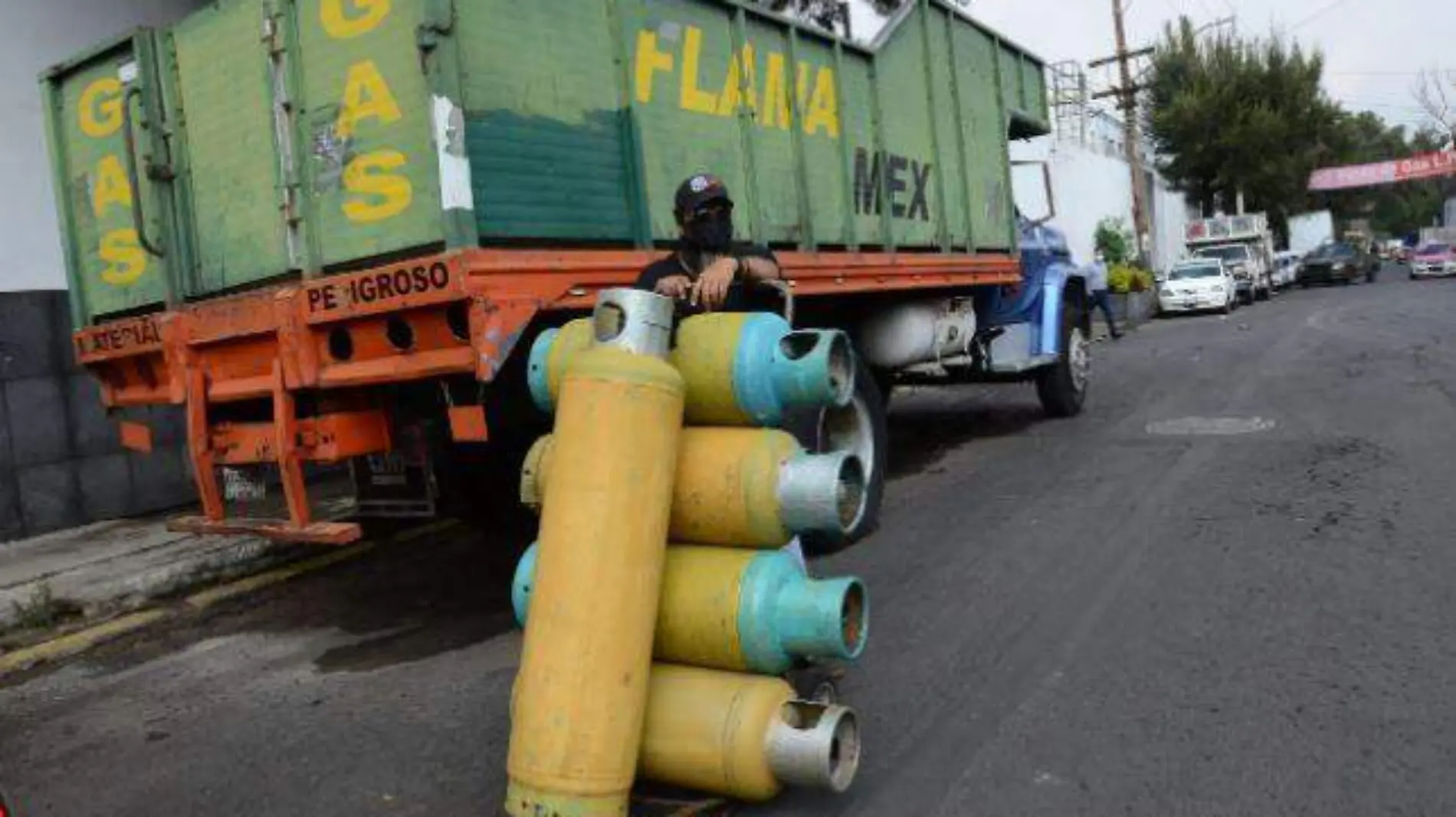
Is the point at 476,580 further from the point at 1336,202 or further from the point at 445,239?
the point at 1336,202

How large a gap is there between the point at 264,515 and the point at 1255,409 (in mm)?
8219

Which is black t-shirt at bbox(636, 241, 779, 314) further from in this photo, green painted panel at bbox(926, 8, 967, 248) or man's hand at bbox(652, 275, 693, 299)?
green painted panel at bbox(926, 8, 967, 248)

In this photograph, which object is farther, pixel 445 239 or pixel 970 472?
pixel 970 472

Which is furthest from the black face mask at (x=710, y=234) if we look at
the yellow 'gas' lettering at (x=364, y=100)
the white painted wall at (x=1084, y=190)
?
the white painted wall at (x=1084, y=190)

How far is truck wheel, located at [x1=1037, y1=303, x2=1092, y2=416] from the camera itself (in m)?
10.1

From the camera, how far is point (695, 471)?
9.93 feet

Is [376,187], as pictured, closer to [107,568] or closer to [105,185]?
[105,185]

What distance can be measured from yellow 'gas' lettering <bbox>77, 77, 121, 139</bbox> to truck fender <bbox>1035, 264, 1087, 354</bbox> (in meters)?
7.20

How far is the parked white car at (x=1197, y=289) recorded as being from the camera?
27.6m

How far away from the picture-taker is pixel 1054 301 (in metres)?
10.0

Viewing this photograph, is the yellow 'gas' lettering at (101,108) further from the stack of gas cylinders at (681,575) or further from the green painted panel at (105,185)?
the stack of gas cylinders at (681,575)

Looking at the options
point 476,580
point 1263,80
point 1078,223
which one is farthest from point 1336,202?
point 476,580

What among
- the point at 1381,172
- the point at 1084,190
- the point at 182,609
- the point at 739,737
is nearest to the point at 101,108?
the point at 182,609

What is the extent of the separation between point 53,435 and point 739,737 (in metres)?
6.92
